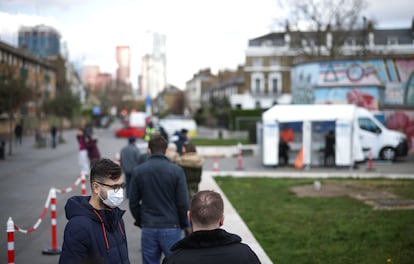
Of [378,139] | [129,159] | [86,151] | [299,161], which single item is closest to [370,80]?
[378,139]

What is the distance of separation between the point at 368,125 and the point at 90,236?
82.5ft

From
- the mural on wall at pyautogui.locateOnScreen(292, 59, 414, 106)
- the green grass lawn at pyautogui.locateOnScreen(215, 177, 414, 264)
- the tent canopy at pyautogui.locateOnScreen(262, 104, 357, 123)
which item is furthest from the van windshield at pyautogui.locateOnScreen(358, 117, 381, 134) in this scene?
the green grass lawn at pyautogui.locateOnScreen(215, 177, 414, 264)

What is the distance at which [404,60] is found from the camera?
117 feet

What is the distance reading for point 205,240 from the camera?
3.55 metres

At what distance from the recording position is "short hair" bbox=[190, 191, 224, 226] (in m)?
3.63

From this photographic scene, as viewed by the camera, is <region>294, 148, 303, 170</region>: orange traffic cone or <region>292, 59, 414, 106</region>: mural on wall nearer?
<region>294, 148, 303, 170</region>: orange traffic cone

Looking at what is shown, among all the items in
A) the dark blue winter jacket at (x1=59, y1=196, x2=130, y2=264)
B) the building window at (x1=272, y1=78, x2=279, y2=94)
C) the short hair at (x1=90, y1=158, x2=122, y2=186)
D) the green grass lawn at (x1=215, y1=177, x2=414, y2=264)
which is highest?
the building window at (x1=272, y1=78, x2=279, y2=94)

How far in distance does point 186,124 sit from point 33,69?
64.0ft

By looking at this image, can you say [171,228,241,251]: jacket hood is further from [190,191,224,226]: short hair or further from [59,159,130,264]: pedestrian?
[59,159,130,264]: pedestrian

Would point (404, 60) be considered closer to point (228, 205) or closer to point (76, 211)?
point (228, 205)

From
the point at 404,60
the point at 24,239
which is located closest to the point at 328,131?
the point at 404,60

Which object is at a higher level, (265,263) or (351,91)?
(351,91)

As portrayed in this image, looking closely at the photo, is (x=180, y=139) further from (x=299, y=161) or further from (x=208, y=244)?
(x=208, y=244)

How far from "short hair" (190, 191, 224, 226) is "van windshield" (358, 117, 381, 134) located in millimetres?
24977
